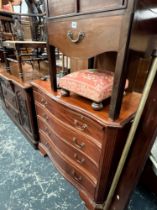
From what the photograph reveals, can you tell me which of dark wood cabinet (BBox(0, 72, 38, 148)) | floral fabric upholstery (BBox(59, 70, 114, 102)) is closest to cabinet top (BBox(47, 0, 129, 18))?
floral fabric upholstery (BBox(59, 70, 114, 102))

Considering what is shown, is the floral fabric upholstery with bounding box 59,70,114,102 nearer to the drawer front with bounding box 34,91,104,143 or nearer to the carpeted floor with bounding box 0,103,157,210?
the drawer front with bounding box 34,91,104,143

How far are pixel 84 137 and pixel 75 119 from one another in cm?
14

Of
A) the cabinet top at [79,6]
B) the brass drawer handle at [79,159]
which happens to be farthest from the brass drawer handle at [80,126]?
the cabinet top at [79,6]

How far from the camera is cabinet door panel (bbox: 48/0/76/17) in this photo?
0.82 meters

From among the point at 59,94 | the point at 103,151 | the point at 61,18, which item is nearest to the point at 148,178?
the point at 103,151

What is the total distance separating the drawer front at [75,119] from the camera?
89cm

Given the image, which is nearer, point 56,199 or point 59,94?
point 59,94

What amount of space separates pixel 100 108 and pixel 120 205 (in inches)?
26.7

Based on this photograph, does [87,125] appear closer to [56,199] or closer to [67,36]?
[67,36]

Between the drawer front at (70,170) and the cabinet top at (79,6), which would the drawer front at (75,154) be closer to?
the drawer front at (70,170)

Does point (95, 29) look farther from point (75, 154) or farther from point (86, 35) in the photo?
point (75, 154)

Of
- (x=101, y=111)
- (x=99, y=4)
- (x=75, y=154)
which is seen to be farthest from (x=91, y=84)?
(x=75, y=154)

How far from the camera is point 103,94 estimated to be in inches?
33.9

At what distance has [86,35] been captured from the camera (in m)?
0.78
